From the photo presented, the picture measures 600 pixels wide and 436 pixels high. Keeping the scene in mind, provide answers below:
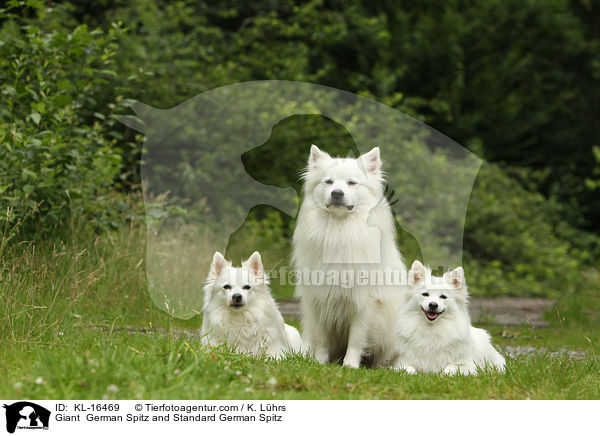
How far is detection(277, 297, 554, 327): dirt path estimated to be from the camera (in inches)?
312

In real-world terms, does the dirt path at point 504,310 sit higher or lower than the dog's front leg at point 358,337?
higher

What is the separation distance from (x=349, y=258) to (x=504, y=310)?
209 inches

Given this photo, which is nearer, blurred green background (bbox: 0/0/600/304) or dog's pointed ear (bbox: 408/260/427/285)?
dog's pointed ear (bbox: 408/260/427/285)

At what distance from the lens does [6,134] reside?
607cm

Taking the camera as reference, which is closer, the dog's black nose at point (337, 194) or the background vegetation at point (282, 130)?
the dog's black nose at point (337, 194)

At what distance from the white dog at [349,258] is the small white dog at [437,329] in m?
Answer: 0.29

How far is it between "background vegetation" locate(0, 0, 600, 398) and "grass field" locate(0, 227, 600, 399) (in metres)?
0.03

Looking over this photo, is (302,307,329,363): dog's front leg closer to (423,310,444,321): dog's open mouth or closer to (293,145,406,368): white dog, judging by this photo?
(293,145,406,368): white dog

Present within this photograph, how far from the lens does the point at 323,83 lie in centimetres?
1445

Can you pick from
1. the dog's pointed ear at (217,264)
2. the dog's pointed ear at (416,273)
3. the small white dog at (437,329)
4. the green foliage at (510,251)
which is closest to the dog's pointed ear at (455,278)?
the small white dog at (437,329)

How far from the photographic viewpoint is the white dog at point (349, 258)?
16.8 ft

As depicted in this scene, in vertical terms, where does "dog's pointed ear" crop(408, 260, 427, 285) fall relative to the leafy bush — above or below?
below

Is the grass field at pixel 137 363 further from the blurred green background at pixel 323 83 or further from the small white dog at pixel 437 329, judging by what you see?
the blurred green background at pixel 323 83
